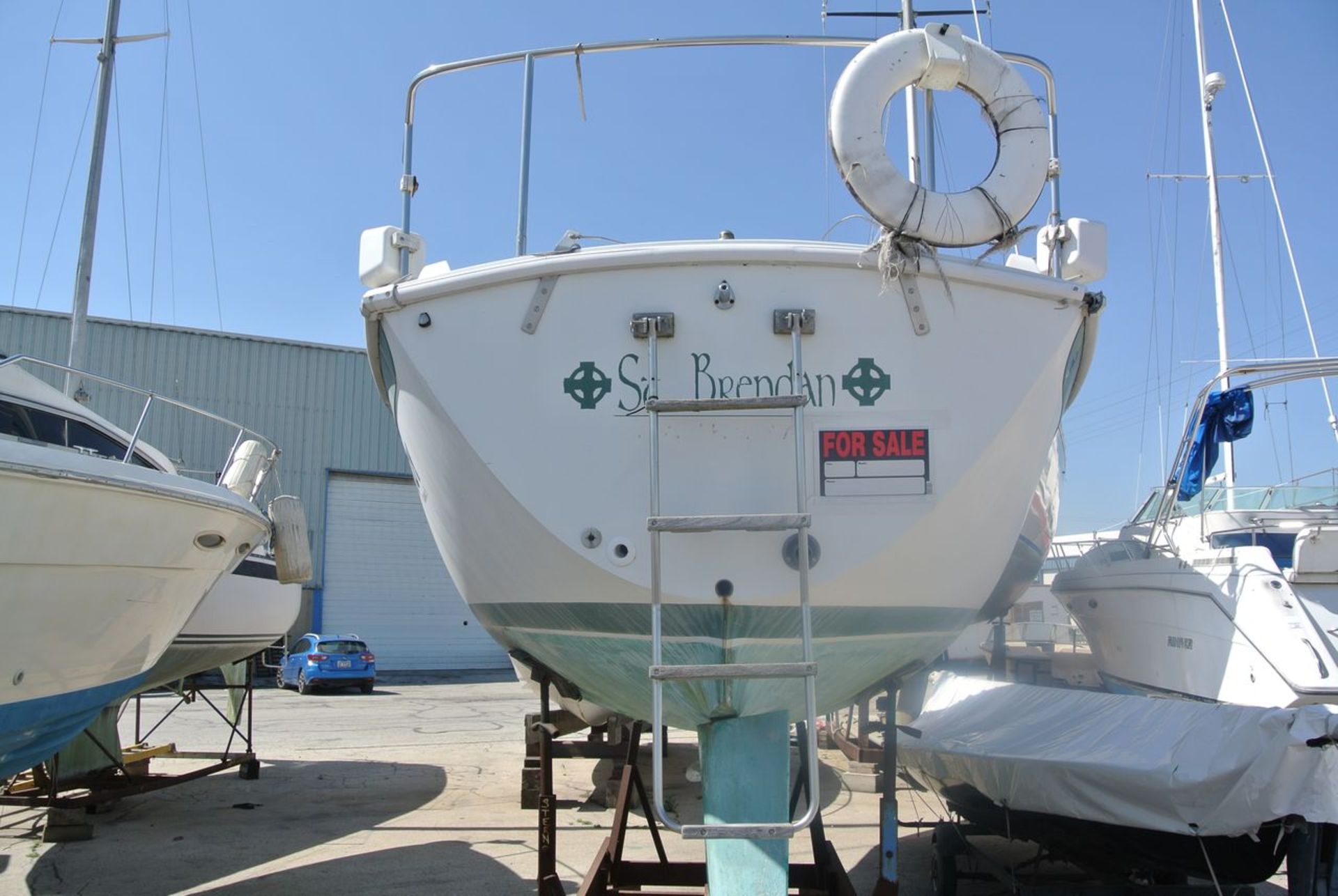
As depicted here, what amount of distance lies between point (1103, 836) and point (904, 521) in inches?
71.0

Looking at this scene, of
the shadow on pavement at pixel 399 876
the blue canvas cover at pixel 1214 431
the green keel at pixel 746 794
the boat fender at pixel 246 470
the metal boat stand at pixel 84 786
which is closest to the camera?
the green keel at pixel 746 794

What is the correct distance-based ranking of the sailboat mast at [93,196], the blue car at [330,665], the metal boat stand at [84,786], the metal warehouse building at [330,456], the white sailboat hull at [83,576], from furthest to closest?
the metal warehouse building at [330,456] < the blue car at [330,665] < the sailboat mast at [93,196] < the metal boat stand at [84,786] < the white sailboat hull at [83,576]

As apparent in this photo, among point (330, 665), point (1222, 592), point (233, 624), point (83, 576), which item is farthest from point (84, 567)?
point (330, 665)

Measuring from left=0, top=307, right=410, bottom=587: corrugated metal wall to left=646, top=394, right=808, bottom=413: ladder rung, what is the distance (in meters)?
17.5

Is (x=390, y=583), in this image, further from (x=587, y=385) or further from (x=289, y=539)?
(x=587, y=385)

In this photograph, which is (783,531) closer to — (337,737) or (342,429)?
(337,737)

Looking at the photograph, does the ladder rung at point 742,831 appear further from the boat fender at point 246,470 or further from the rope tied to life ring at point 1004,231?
the boat fender at point 246,470

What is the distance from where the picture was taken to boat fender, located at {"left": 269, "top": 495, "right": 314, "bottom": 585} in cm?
595

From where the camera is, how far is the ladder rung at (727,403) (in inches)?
117

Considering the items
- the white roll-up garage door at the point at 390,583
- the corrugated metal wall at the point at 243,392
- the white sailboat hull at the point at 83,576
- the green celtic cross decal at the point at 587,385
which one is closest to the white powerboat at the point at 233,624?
the white sailboat hull at the point at 83,576

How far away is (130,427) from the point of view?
19.1 metres

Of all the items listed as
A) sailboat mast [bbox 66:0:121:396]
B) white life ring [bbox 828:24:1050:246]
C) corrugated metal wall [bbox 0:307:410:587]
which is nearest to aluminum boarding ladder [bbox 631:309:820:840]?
white life ring [bbox 828:24:1050:246]

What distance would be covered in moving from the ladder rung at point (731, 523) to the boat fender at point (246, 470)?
476 cm

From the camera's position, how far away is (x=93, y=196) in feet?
31.8
